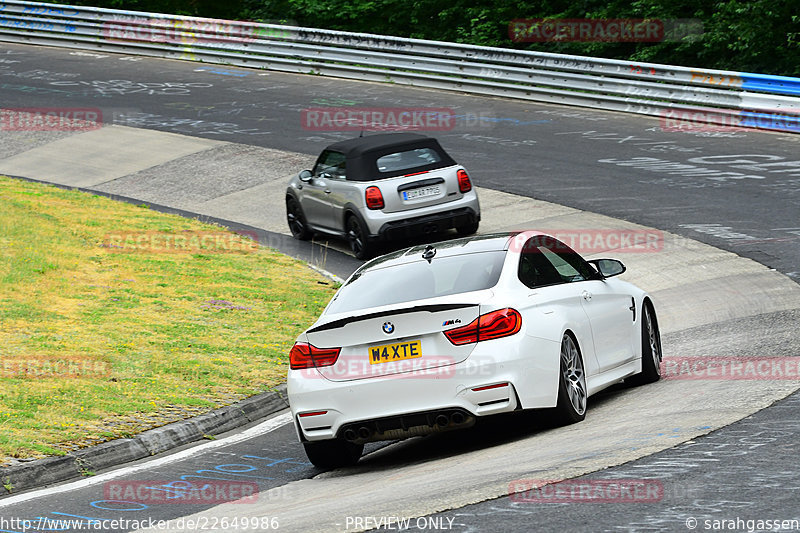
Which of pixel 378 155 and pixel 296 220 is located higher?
pixel 378 155

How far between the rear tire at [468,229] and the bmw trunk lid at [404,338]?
31.4 ft

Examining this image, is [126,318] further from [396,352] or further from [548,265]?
[396,352]

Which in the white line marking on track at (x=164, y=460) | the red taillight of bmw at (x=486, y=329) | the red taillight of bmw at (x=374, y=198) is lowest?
the white line marking on track at (x=164, y=460)

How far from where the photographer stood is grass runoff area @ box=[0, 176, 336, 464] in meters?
9.86

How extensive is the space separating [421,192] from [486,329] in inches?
378

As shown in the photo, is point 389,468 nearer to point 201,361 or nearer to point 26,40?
point 201,361

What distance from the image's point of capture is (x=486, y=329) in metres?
8.02

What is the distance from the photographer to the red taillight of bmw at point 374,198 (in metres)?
17.5

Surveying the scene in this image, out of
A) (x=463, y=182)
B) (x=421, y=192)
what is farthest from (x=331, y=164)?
(x=463, y=182)

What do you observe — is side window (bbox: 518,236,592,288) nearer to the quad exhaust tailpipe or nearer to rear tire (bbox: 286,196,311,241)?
the quad exhaust tailpipe

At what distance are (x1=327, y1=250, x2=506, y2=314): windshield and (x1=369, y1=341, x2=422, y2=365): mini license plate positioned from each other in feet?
1.34

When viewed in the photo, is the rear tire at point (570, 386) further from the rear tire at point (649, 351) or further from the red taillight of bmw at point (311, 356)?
the red taillight of bmw at point (311, 356)

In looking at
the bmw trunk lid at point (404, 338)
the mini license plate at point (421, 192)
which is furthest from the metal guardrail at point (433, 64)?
the bmw trunk lid at point (404, 338)

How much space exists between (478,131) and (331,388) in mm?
18212
